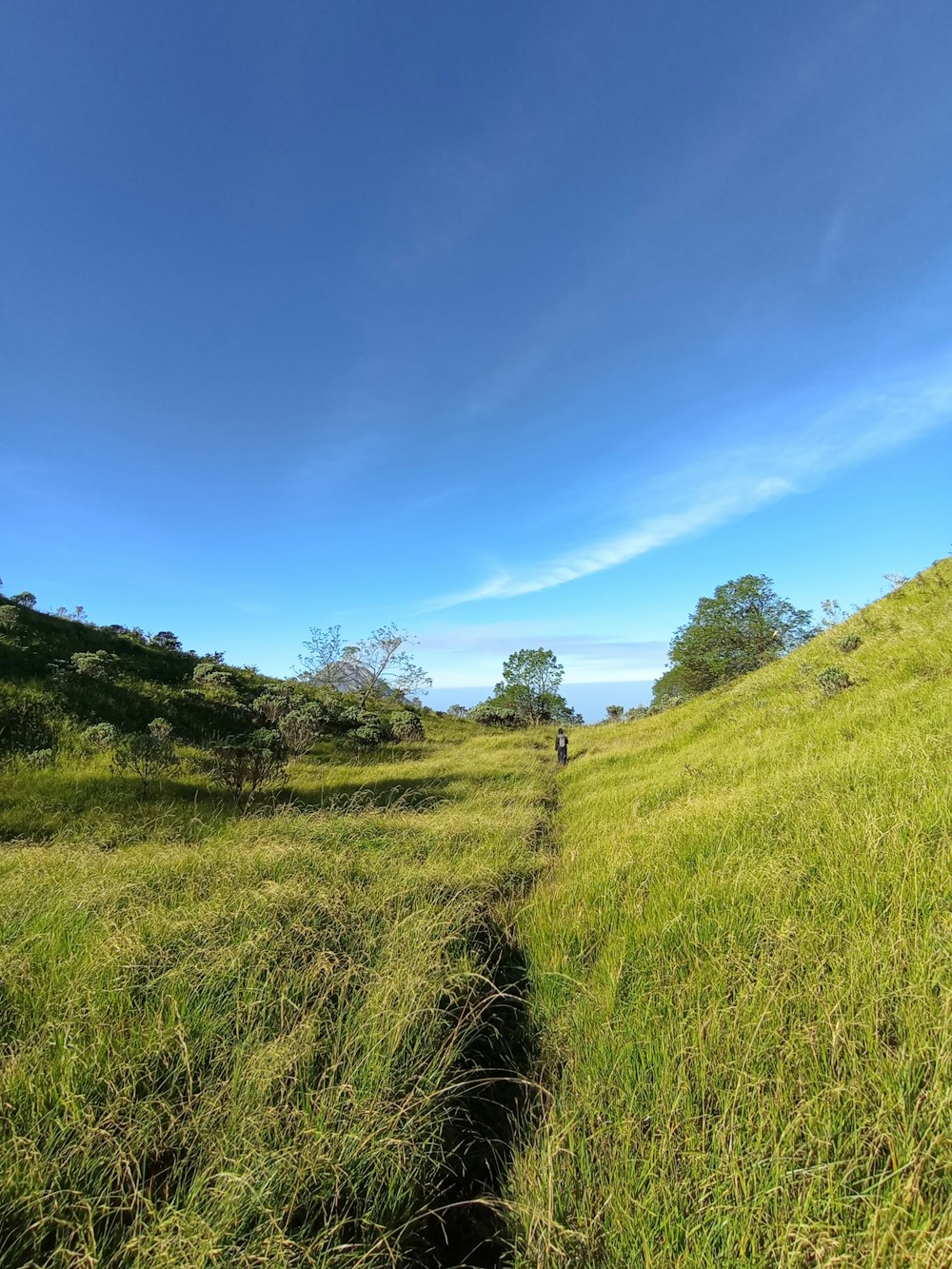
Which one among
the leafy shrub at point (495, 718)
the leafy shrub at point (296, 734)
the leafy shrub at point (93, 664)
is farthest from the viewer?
the leafy shrub at point (495, 718)

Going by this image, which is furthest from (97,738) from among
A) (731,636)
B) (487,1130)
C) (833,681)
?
(731,636)

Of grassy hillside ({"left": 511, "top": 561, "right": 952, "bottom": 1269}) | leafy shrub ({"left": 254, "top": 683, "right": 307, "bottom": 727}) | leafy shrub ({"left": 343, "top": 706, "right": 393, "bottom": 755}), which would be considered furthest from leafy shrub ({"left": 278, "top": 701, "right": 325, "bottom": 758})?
grassy hillside ({"left": 511, "top": 561, "right": 952, "bottom": 1269})

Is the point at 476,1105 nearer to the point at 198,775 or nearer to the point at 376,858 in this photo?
the point at 376,858

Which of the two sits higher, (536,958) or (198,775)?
(198,775)

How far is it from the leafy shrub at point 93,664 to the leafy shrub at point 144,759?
5.76 meters

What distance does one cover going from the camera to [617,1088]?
2922 mm

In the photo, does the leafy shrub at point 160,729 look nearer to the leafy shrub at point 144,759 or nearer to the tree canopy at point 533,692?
the leafy shrub at point 144,759

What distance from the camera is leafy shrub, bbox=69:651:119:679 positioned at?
1586cm

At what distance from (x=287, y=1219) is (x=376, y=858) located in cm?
450

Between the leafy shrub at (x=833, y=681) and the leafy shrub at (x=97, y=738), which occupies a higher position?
the leafy shrub at (x=833, y=681)

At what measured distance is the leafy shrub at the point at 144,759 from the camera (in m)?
10.7

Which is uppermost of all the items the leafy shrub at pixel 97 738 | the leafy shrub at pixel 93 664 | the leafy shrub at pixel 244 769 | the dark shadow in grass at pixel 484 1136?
the leafy shrub at pixel 93 664

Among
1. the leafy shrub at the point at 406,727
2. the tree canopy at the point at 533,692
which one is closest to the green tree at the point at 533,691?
the tree canopy at the point at 533,692

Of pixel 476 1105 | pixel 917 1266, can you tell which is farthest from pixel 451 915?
pixel 917 1266
